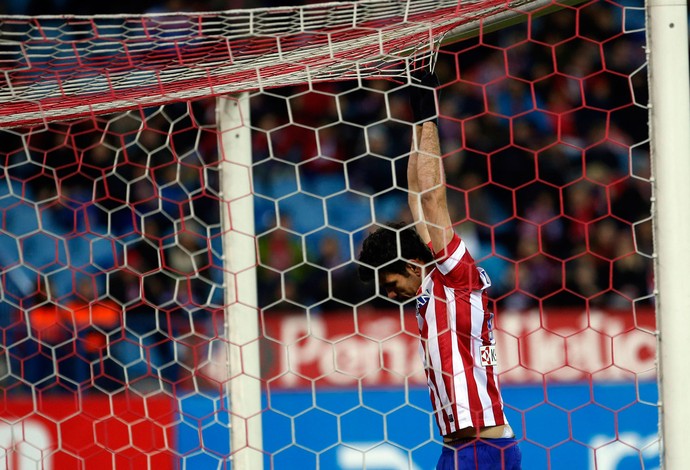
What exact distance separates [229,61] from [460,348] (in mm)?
998

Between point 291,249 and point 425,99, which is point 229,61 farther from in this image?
point 291,249

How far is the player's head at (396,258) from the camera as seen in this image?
2.53 m

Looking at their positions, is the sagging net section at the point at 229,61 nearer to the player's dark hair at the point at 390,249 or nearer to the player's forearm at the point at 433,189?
the player's forearm at the point at 433,189

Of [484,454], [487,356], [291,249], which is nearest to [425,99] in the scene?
[487,356]

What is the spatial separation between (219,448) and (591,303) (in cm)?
232

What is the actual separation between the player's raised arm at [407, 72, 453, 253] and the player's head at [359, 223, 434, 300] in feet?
0.38

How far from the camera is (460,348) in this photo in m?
2.42

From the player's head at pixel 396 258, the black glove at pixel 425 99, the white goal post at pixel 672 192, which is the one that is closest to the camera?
the white goal post at pixel 672 192

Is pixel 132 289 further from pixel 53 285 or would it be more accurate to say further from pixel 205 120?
pixel 205 120

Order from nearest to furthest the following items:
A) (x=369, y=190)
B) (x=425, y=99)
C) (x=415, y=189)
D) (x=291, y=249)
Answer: (x=425, y=99)
(x=415, y=189)
(x=291, y=249)
(x=369, y=190)

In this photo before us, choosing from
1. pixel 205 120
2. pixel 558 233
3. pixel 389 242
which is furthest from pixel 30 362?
pixel 558 233

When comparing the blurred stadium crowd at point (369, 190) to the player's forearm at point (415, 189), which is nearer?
the player's forearm at point (415, 189)

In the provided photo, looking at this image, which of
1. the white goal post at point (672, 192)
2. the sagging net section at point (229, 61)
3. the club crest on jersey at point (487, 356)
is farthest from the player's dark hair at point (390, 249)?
the white goal post at point (672, 192)

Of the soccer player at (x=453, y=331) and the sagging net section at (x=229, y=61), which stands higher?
the sagging net section at (x=229, y=61)
